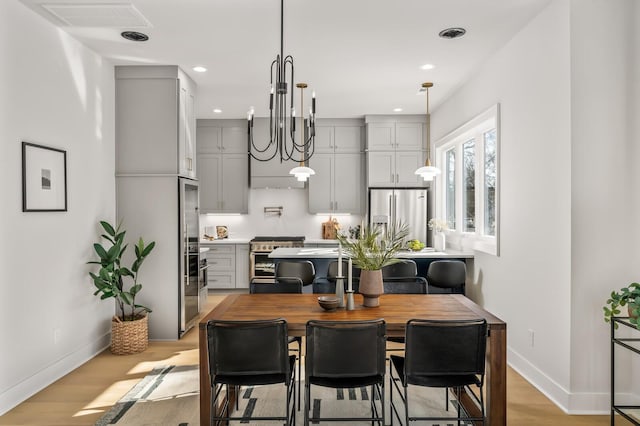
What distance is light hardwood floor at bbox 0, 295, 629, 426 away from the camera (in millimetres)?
2836

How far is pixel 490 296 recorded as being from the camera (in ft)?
14.4

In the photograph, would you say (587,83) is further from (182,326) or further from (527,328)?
(182,326)

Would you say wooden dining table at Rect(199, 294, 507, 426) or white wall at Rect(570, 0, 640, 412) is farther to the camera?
white wall at Rect(570, 0, 640, 412)

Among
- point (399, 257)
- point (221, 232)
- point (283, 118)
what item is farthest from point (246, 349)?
point (221, 232)

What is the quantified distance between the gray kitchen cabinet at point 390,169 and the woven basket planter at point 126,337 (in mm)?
3894

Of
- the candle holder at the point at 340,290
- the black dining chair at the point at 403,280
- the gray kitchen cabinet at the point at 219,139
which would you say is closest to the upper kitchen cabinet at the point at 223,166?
the gray kitchen cabinet at the point at 219,139

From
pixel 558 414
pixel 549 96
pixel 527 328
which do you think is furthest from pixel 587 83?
pixel 558 414

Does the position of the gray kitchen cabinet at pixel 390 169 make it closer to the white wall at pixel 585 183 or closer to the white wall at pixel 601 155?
the white wall at pixel 585 183

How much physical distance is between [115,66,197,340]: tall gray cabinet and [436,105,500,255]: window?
316 centimetres

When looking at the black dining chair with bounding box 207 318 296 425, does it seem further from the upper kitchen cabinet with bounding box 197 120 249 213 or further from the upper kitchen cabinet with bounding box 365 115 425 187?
the upper kitchen cabinet with bounding box 197 120 249 213

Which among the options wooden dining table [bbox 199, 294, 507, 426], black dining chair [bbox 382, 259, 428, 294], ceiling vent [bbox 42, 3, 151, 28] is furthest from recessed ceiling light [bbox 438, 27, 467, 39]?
ceiling vent [bbox 42, 3, 151, 28]

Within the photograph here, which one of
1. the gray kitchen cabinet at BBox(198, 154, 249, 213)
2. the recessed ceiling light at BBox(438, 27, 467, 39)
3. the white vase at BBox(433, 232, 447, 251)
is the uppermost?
the recessed ceiling light at BBox(438, 27, 467, 39)

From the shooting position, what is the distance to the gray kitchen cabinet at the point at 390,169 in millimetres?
6730

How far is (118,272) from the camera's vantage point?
13.5 feet
